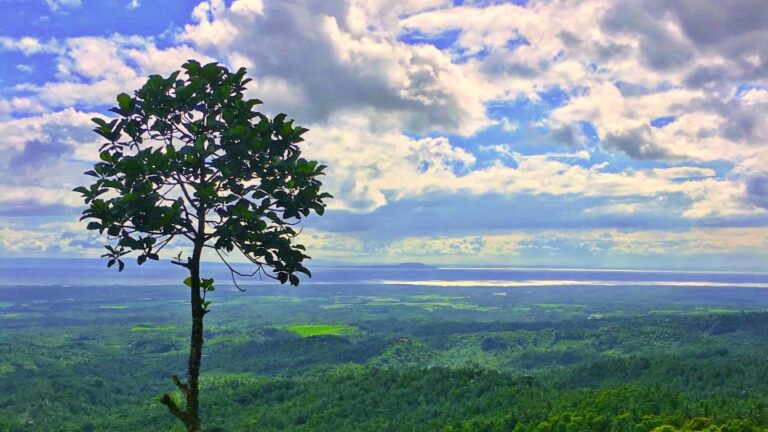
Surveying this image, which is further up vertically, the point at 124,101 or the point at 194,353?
the point at 124,101

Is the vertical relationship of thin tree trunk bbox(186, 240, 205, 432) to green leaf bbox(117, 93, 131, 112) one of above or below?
below

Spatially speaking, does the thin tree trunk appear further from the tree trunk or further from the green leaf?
the green leaf

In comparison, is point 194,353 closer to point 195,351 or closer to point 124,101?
point 195,351

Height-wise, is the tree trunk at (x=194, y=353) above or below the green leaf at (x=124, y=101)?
below

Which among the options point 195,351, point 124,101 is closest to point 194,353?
point 195,351

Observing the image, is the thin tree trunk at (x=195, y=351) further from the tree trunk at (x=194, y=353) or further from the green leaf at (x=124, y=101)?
the green leaf at (x=124, y=101)

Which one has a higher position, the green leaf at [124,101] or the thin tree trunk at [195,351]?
the green leaf at [124,101]

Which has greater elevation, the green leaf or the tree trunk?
the green leaf

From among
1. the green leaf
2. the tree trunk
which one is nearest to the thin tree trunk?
the tree trunk

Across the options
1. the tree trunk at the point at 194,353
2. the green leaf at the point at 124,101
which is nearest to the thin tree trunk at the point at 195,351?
the tree trunk at the point at 194,353

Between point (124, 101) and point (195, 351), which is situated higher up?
point (124, 101)

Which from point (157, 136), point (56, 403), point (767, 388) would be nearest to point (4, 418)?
point (56, 403)
